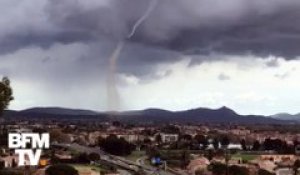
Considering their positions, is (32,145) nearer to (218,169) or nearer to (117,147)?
(218,169)

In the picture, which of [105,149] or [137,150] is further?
[137,150]

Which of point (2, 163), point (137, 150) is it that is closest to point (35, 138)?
point (2, 163)

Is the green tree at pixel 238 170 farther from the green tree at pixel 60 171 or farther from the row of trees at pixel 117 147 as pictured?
the row of trees at pixel 117 147

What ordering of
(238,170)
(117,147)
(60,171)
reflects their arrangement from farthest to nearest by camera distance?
(117,147) < (238,170) < (60,171)

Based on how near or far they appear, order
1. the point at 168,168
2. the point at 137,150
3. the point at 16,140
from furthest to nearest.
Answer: the point at 137,150 < the point at 168,168 < the point at 16,140

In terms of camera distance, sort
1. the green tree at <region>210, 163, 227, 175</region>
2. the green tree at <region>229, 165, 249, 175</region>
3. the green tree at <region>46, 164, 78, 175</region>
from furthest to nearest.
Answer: the green tree at <region>210, 163, 227, 175</region>
the green tree at <region>229, 165, 249, 175</region>
the green tree at <region>46, 164, 78, 175</region>

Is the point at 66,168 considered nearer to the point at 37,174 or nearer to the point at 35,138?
the point at 37,174

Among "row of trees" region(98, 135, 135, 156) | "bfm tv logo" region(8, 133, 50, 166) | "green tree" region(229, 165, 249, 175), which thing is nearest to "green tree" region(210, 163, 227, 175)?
"green tree" region(229, 165, 249, 175)

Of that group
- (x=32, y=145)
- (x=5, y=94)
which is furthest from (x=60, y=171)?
(x=32, y=145)

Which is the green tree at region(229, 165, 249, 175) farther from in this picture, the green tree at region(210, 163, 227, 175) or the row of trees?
the row of trees
